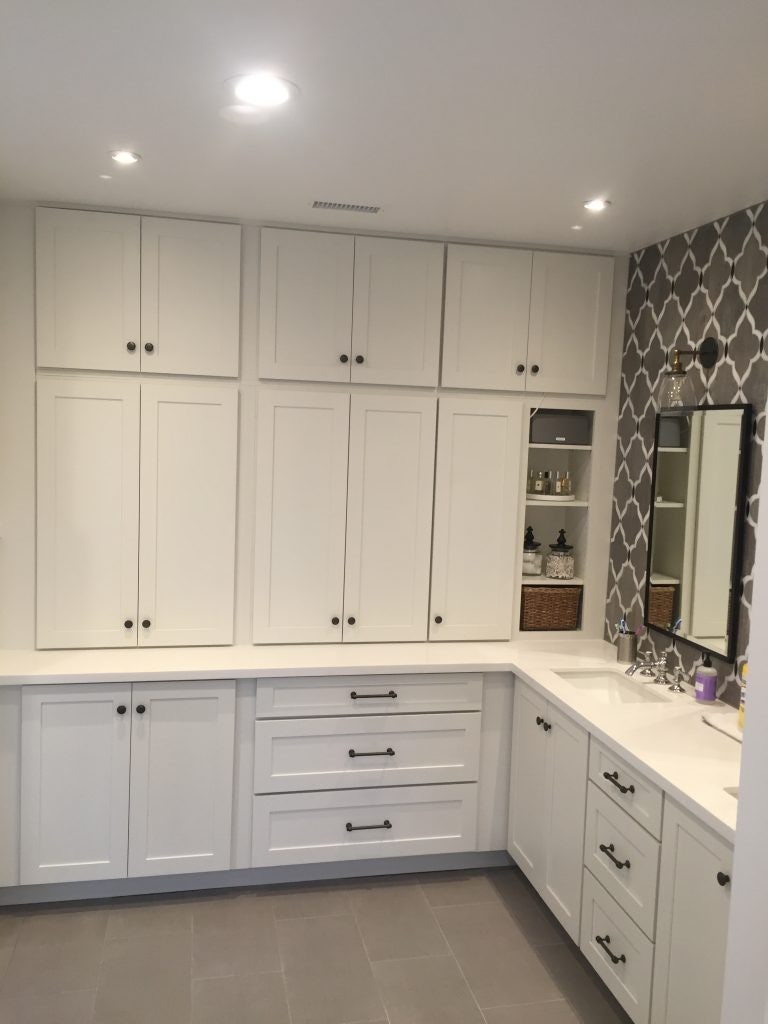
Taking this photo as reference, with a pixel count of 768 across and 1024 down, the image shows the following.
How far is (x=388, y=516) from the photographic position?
11.5ft

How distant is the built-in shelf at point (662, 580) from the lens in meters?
3.17

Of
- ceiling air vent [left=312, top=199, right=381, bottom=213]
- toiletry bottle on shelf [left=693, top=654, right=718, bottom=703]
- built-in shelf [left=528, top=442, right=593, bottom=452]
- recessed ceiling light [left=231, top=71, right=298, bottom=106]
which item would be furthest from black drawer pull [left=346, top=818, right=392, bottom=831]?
recessed ceiling light [left=231, top=71, right=298, bottom=106]

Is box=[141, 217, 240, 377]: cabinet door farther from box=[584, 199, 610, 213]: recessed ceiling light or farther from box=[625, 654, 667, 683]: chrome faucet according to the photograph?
box=[625, 654, 667, 683]: chrome faucet

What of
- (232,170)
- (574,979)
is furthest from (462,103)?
(574,979)

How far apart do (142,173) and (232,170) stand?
30 centimetres

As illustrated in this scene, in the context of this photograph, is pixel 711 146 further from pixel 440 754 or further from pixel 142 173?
pixel 440 754

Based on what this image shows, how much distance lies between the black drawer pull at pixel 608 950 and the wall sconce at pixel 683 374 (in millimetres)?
1745

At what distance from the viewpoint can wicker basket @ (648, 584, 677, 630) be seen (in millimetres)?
3186

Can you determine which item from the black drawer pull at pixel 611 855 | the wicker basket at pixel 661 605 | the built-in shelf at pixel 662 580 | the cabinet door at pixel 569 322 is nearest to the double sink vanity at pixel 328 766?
the black drawer pull at pixel 611 855

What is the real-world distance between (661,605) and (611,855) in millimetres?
1007

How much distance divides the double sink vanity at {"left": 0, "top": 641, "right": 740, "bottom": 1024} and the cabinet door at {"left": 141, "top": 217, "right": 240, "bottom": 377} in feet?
3.66

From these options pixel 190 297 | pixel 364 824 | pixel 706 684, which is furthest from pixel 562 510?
pixel 190 297

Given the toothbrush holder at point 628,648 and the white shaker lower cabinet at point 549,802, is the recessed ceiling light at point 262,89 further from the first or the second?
the toothbrush holder at point 628,648

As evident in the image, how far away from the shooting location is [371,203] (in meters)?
2.98
